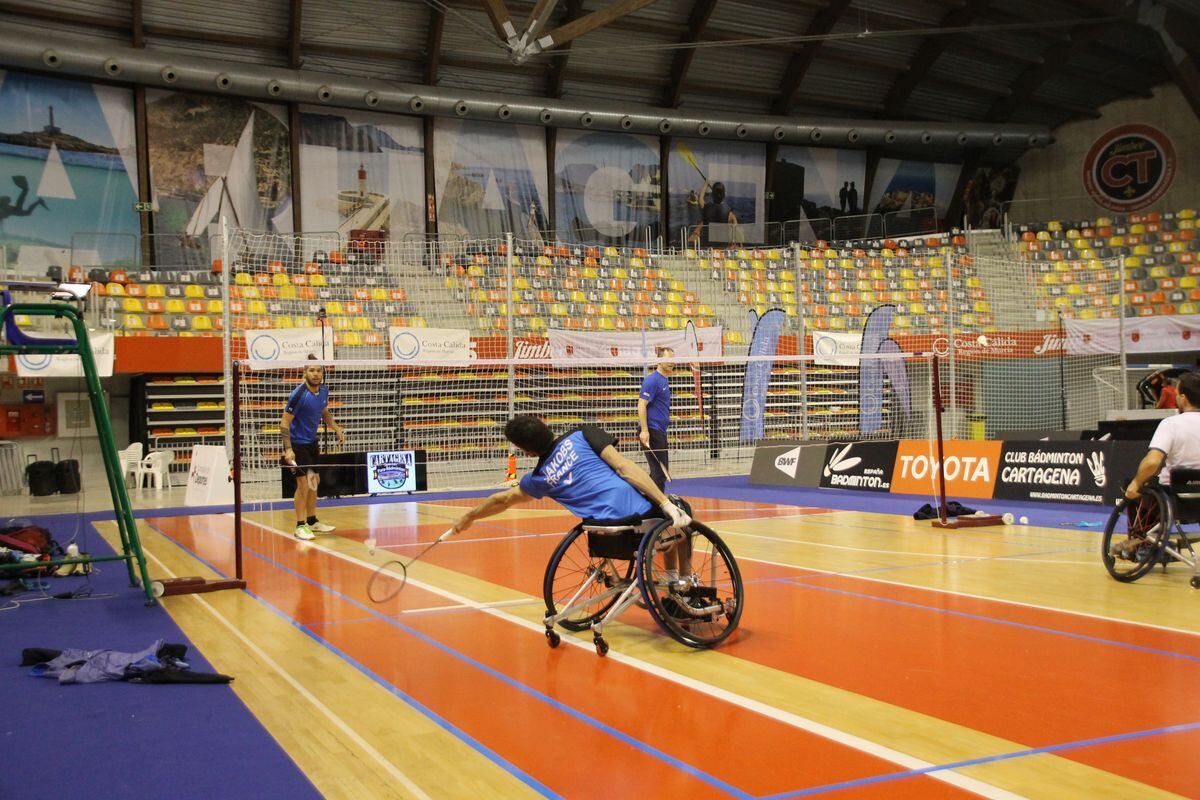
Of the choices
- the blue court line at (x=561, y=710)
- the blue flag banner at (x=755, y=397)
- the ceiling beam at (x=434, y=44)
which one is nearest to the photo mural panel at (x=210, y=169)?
the ceiling beam at (x=434, y=44)

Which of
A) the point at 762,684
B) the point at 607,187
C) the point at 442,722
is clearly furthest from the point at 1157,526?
the point at 607,187

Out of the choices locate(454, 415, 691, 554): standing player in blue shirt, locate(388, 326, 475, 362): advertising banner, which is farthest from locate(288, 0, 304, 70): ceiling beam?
locate(454, 415, 691, 554): standing player in blue shirt

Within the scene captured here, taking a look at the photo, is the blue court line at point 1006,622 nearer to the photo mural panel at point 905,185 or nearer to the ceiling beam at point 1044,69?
the ceiling beam at point 1044,69

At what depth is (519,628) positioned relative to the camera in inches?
235

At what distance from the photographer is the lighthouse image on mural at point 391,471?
51.9 ft

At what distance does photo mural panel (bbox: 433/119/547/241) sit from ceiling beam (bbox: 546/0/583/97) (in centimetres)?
122

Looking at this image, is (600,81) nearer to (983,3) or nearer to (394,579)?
(983,3)

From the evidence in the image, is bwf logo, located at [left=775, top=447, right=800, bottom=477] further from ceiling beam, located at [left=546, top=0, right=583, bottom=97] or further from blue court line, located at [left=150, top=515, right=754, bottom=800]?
ceiling beam, located at [left=546, top=0, right=583, bottom=97]

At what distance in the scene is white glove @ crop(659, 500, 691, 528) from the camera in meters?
5.10

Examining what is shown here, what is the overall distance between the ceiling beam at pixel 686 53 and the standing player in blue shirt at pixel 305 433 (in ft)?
62.4

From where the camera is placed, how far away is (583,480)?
5.29 metres

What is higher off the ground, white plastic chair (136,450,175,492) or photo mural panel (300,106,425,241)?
photo mural panel (300,106,425,241)

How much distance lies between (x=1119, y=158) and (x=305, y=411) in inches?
1101

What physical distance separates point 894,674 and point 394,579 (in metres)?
4.33
